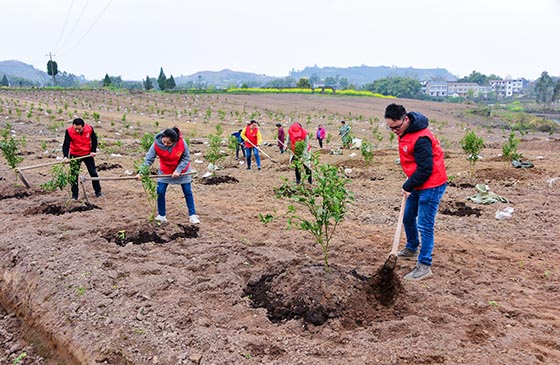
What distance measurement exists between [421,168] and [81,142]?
581 centimetres

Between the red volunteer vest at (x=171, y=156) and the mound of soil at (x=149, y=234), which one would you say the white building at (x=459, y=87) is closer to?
the red volunteer vest at (x=171, y=156)

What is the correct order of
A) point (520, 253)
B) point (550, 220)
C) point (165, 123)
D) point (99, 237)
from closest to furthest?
1. point (520, 253)
2. point (99, 237)
3. point (550, 220)
4. point (165, 123)

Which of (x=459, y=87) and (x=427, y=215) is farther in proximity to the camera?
(x=459, y=87)

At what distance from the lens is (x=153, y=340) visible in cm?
346

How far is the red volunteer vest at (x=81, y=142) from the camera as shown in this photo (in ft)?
24.4

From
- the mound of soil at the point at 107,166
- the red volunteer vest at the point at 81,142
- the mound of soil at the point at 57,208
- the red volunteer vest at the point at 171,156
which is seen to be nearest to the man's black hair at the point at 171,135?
the red volunteer vest at the point at 171,156

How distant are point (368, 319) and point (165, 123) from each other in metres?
23.6

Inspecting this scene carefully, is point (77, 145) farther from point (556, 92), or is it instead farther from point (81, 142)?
point (556, 92)

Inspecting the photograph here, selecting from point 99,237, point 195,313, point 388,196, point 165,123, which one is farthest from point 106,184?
point 165,123

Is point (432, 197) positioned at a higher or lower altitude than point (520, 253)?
higher

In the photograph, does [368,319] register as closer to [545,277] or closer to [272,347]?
[272,347]

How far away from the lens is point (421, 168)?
164 inches

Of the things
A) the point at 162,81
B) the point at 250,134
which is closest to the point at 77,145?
the point at 250,134

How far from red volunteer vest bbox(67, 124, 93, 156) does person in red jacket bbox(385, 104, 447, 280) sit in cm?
543
